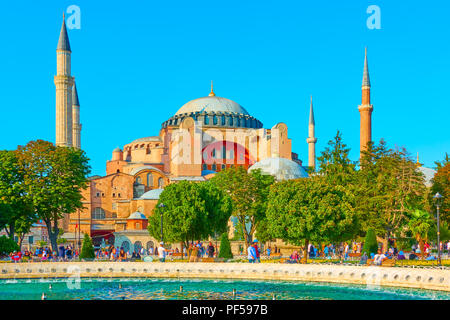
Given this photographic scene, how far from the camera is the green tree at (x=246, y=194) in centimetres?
4028

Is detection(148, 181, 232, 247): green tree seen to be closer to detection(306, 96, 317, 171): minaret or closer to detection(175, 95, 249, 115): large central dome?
detection(306, 96, 317, 171): minaret

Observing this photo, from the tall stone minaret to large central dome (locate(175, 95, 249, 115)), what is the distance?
24205 millimetres

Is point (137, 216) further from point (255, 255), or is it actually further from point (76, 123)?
point (255, 255)

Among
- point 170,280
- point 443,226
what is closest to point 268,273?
→ point 170,280

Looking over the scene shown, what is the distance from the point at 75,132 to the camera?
7012 centimetres

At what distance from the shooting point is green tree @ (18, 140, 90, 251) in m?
35.3

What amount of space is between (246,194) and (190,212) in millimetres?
7747

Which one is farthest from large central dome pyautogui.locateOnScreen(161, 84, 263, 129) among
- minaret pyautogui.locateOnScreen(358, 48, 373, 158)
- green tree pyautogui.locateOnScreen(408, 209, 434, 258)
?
green tree pyautogui.locateOnScreen(408, 209, 434, 258)

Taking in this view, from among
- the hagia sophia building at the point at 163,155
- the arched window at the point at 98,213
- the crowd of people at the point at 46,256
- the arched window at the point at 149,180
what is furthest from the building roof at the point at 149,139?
the crowd of people at the point at 46,256

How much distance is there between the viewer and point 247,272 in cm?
2355

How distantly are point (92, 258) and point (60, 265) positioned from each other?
3148 mm

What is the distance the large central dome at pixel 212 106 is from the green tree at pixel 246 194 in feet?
107

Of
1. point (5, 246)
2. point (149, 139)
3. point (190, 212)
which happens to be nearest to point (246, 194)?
point (190, 212)

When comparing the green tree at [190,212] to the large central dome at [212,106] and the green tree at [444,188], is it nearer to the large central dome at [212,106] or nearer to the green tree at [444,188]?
the green tree at [444,188]
